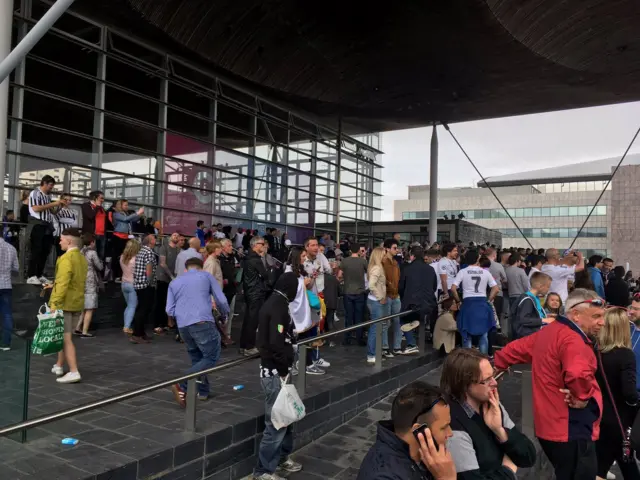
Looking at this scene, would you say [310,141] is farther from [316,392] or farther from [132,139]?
[316,392]

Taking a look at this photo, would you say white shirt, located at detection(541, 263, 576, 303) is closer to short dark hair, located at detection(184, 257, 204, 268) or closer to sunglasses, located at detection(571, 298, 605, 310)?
sunglasses, located at detection(571, 298, 605, 310)

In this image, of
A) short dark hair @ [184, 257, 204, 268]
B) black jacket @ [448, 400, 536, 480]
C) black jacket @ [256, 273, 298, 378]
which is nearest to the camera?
black jacket @ [448, 400, 536, 480]

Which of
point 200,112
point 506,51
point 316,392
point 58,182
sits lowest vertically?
point 316,392

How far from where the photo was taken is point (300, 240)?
21.5 meters

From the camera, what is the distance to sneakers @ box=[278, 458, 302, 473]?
4816 millimetres

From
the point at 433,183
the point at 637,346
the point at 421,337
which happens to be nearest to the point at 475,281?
the point at 421,337

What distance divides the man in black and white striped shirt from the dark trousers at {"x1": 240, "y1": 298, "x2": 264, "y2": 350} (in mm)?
A: 4127

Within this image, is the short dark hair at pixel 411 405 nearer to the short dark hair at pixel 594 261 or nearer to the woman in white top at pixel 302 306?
the woman in white top at pixel 302 306

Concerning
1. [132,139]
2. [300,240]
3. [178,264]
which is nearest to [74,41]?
[132,139]

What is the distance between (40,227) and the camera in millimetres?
9109

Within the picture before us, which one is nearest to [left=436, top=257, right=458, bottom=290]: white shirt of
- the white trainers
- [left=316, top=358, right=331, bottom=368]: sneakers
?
[left=316, top=358, right=331, bottom=368]: sneakers

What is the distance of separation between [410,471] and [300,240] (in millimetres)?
19403

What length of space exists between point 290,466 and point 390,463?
305 cm

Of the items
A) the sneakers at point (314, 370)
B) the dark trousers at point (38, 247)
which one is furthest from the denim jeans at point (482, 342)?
the dark trousers at point (38, 247)
